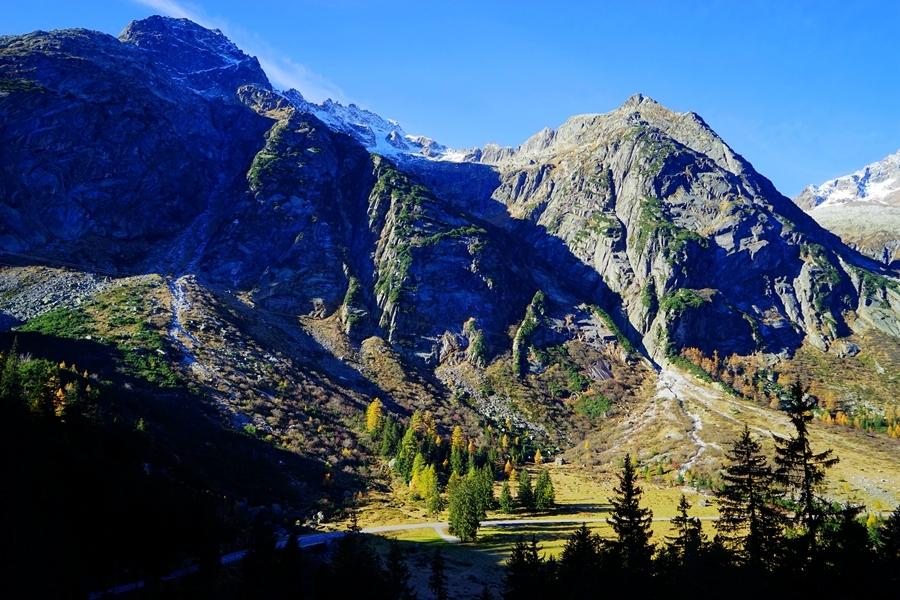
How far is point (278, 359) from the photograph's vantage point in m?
124

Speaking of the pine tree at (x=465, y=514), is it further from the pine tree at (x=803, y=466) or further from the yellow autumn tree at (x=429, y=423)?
the pine tree at (x=803, y=466)

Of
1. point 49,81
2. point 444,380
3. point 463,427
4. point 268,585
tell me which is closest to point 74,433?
point 268,585

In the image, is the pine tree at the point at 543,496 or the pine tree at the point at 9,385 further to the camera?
the pine tree at the point at 543,496

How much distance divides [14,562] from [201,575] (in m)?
14.0

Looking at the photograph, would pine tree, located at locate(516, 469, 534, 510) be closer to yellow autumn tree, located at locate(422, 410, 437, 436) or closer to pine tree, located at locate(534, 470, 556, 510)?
pine tree, located at locate(534, 470, 556, 510)

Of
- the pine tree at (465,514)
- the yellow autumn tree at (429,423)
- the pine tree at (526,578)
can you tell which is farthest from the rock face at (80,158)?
the pine tree at (526,578)

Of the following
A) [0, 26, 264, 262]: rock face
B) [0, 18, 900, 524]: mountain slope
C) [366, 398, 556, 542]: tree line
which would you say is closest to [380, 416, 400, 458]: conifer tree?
[366, 398, 556, 542]: tree line

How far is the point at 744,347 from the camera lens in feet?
607

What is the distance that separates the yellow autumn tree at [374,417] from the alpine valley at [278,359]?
1108 mm

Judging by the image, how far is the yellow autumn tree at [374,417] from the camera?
110 m

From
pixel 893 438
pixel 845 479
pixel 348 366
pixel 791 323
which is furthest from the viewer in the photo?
pixel 791 323

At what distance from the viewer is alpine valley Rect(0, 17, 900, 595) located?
51.8 metres

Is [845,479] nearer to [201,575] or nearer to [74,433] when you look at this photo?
[201,575]

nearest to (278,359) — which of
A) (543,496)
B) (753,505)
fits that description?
(543,496)
